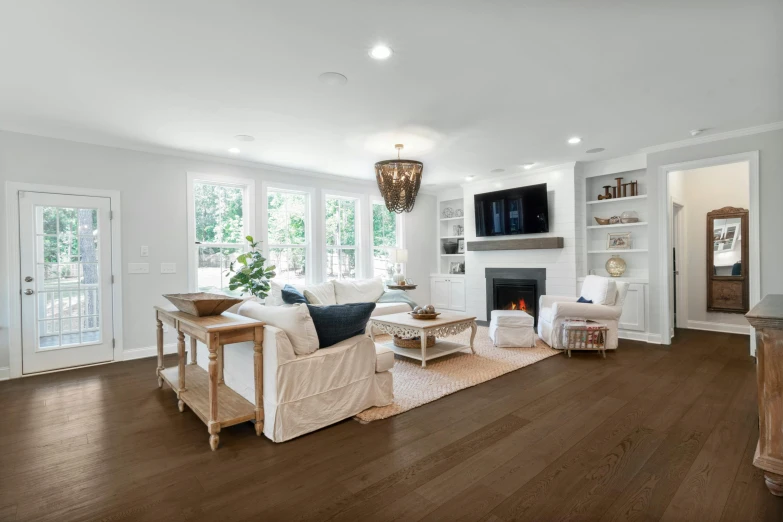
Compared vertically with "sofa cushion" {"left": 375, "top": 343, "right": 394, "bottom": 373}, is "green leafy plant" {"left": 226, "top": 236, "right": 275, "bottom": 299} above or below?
above

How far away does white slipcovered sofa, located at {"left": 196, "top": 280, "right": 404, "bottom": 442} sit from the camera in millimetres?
2436

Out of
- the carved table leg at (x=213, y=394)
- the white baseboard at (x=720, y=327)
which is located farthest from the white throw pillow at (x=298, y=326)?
the white baseboard at (x=720, y=327)

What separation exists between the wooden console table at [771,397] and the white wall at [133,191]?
5.35 metres

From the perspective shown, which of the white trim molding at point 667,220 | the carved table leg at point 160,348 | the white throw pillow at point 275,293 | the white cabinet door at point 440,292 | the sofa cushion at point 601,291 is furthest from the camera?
the white cabinet door at point 440,292

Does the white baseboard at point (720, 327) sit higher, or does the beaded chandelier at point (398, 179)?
the beaded chandelier at point (398, 179)

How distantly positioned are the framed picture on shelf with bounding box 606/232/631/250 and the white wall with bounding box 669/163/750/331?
2.82ft

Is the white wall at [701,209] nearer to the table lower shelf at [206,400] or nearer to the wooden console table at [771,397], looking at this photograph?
the wooden console table at [771,397]

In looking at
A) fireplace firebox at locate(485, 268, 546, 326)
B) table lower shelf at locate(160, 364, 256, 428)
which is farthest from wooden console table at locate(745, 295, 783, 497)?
fireplace firebox at locate(485, 268, 546, 326)

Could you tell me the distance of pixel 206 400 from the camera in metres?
2.69

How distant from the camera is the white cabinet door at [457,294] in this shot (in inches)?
287

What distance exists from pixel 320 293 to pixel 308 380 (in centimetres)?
309

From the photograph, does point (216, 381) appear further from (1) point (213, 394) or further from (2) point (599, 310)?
(2) point (599, 310)

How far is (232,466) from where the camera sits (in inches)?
85.2

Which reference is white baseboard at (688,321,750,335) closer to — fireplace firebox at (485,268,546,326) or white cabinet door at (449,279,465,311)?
fireplace firebox at (485,268,546,326)
